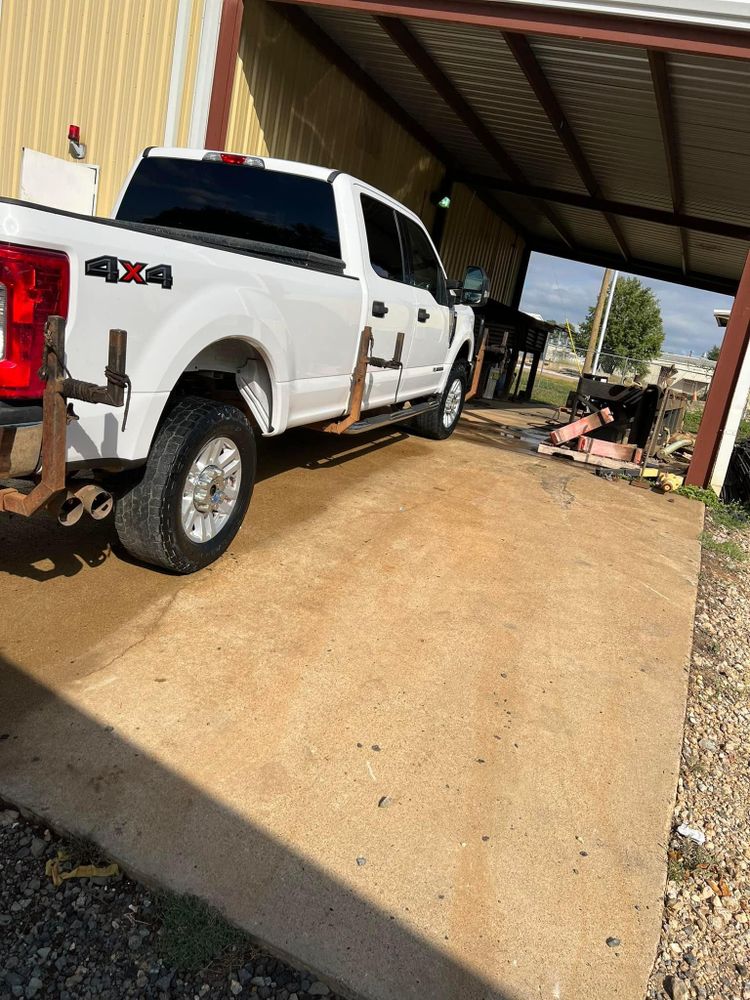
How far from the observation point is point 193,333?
324 cm

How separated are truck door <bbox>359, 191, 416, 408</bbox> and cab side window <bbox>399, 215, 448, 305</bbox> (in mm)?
202

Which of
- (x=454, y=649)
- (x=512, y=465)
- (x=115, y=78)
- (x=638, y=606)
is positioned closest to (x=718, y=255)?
(x=512, y=465)

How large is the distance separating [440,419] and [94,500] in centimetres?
588

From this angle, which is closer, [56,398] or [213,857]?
[213,857]

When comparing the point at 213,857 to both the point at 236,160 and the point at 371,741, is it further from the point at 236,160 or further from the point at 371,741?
the point at 236,160


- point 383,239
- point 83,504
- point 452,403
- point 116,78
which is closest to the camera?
point 83,504

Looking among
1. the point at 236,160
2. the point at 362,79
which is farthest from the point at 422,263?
Answer: the point at 362,79

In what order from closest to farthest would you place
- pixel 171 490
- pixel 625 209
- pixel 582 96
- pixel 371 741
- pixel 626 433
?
pixel 371 741, pixel 171 490, pixel 582 96, pixel 626 433, pixel 625 209

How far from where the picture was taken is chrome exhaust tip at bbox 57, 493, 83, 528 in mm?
2912

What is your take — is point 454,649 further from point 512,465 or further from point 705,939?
point 512,465

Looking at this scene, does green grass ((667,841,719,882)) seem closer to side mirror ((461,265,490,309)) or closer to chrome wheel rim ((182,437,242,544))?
chrome wheel rim ((182,437,242,544))

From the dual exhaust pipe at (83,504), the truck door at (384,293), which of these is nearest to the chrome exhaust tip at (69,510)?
the dual exhaust pipe at (83,504)

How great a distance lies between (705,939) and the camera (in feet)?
7.57

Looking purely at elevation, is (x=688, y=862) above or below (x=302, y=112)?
below
